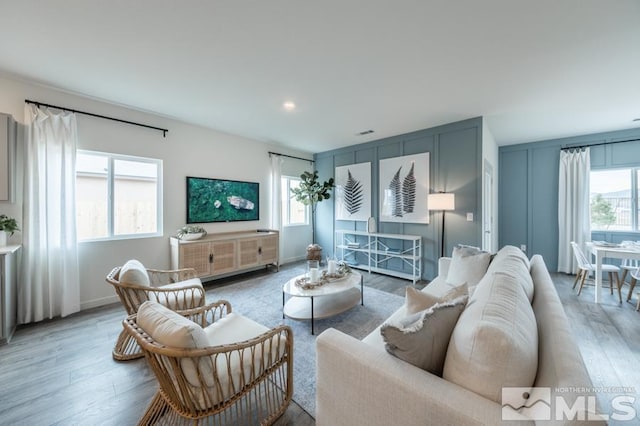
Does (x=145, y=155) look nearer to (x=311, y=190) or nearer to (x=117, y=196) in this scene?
(x=117, y=196)

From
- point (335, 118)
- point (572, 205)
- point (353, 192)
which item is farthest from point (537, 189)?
point (335, 118)

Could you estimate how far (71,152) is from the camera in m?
2.84

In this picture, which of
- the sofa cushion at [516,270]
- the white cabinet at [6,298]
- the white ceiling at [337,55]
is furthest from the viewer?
the white cabinet at [6,298]

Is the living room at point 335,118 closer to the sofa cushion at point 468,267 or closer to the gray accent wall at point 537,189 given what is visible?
the gray accent wall at point 537,189

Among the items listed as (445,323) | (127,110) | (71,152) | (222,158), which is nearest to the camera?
(445,323)

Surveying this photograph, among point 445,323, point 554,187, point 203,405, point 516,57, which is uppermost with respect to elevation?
point 516,57

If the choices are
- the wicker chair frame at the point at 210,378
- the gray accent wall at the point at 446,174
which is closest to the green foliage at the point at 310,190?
the gray accent wall at the point at 446,174

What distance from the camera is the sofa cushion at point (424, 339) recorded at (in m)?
1.00

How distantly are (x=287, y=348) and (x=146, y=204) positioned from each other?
3.30 m

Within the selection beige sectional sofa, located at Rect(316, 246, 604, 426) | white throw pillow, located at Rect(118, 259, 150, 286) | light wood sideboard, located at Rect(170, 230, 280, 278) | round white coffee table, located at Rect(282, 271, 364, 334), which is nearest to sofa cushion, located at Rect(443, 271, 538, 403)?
beige sectional sofa, located at Rect(316, 246, 604, 426)

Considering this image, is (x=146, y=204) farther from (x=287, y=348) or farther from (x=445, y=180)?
(x=445, y=180)

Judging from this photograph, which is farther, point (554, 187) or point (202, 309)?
point (554, 187)

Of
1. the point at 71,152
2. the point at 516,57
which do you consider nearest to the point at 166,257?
the point at 71,152

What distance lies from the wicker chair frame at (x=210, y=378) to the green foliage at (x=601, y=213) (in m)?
6.12
